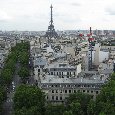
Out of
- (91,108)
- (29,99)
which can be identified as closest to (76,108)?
(91,108)

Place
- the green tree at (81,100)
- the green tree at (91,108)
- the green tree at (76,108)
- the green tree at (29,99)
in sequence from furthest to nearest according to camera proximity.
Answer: the green tree at (29,99) < the green tree at (81,100) < the green tree at (76,108) < the green tree at (91,108)

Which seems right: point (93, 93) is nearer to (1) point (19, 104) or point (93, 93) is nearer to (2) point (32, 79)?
(1) point (19, 104)

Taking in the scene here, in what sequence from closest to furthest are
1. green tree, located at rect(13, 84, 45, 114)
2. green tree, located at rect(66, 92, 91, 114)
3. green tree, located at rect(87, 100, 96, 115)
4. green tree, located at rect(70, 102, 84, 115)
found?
green tree, located at rect(87, 100, 96, 115), green tree, located at rect(70, 102, 84, 115), green tree, located at rect(66, 92, 91, 114), green tree, located at rect(13, 84, 45, 114)

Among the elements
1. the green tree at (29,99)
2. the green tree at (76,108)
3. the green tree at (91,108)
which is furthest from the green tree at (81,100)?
the green tree at (29,99)

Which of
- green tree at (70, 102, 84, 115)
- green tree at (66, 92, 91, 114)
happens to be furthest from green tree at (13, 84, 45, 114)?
green tree at (70, 102, 84, 115)

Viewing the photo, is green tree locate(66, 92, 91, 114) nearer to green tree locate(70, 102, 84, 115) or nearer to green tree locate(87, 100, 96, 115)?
green tree locate(70, 102, 84, 115)

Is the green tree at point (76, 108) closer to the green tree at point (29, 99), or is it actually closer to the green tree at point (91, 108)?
the green tree at point (91, 108)

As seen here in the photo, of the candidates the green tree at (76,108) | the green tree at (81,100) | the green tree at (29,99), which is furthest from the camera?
the green tree at (29,99)

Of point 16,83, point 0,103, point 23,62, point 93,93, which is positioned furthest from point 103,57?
point 0,103

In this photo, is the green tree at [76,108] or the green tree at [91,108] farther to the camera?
the green tree at [76,108]

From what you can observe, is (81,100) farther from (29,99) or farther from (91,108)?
(29,99)

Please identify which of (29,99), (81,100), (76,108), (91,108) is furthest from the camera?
(29,99)
